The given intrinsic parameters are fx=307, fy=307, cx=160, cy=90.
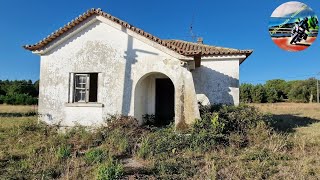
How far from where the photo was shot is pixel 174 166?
29.0ft

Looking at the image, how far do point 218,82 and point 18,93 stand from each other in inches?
2368

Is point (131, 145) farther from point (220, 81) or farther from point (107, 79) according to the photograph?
point (220, 81)

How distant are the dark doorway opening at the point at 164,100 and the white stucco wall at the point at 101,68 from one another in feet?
10.5

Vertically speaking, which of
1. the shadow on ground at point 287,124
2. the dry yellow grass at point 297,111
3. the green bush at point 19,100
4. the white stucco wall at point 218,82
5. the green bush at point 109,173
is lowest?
the green bush at point 109,173

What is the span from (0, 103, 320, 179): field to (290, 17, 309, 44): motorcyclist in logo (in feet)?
12.3

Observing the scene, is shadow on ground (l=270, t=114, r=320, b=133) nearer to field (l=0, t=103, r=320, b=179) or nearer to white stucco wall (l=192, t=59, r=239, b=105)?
white stucco wall (l=192, t=59, r=239, b=105)

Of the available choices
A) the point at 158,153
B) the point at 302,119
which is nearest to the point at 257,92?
the point at 302,119

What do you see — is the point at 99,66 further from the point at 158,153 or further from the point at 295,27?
the point at 295,27

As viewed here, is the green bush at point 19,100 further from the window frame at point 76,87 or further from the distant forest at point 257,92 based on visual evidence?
the window frame at point 76,87

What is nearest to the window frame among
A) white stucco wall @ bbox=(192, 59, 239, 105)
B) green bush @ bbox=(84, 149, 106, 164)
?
green bush @ bbox=(84, 149, 106, 164)

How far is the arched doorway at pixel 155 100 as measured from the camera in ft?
52.2

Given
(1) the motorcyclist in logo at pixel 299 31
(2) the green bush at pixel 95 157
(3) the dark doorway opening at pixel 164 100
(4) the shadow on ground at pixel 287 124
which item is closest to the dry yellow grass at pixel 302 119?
(4) the shadow on ground at pixel 287 124

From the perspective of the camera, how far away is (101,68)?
590 inches

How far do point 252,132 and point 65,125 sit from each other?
29.0ft
